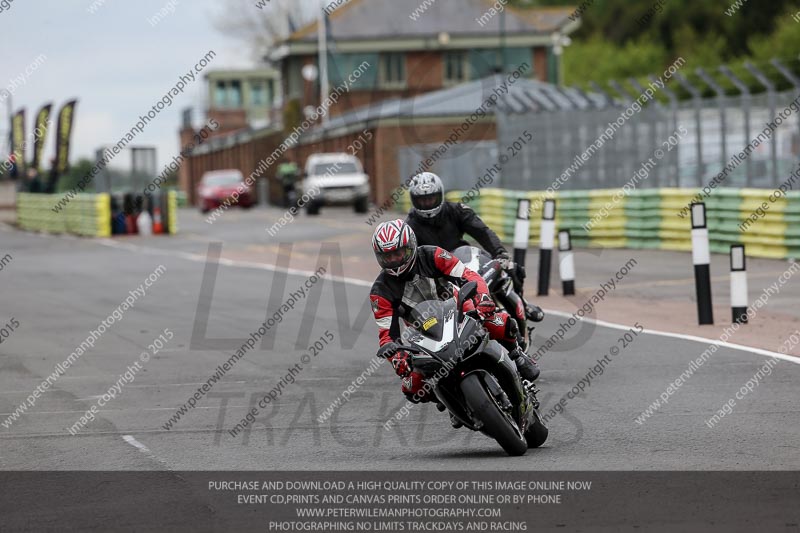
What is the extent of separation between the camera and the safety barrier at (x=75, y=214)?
3844 cm

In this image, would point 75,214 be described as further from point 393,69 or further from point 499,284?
point 499,284

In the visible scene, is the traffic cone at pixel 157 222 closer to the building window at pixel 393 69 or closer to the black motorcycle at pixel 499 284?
the black motorcycle at pixel 499 284

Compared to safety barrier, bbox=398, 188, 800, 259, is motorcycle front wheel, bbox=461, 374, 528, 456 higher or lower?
lower

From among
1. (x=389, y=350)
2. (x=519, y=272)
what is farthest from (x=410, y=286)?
(x=519, y=272)

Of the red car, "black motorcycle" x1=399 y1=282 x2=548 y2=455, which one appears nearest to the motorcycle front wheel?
"black motorcycle" x1=399 y1=282 x2=548 y2=455

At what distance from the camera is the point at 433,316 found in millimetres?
8117

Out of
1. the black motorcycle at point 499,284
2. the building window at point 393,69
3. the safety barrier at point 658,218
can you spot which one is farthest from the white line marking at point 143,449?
the building window at point 393,69

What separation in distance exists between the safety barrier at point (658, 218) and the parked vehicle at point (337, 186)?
1607cm

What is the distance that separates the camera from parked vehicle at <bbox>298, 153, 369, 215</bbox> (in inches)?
1860

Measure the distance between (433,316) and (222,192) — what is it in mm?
49648

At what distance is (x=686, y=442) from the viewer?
8328mm

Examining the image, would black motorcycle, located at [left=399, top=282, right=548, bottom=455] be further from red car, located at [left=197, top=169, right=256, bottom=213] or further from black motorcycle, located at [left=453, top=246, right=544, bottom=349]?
red car, located at [left=197, top=169, right=256, bottom=213]

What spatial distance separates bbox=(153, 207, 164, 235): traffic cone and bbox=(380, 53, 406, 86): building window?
32005 mm
